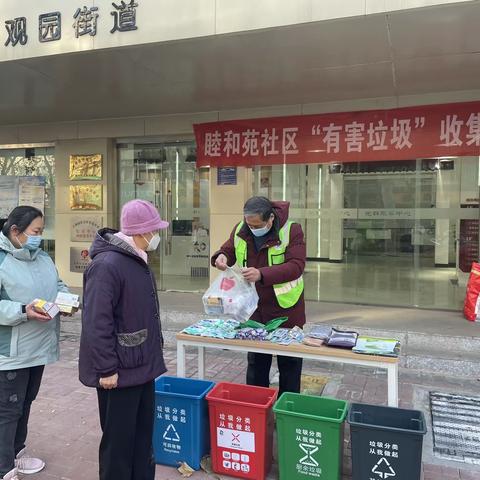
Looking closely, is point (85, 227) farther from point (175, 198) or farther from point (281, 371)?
point (281, 371)

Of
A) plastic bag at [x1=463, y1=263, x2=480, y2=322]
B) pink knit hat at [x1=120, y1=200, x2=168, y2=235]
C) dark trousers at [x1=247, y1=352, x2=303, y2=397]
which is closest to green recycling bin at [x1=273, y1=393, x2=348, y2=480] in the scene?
dark trousers at [x1=247, y1=352, x2=303, y2=397]

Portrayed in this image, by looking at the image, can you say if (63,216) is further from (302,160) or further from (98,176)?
(302,160)

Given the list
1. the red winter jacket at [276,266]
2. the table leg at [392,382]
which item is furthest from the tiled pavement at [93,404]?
the red winter jacket at [276,266]

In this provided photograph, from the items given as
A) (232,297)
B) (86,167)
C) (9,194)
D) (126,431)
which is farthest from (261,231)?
(9,194)

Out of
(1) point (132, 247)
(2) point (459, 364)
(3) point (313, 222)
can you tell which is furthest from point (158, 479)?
(3) point (313, 222)

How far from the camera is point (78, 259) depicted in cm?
863

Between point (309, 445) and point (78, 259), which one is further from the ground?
point (78, 259)

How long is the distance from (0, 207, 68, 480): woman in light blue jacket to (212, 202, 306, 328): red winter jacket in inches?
51.1

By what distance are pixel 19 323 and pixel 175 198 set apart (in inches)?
233

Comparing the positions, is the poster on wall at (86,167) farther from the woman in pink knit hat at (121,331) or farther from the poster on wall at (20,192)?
the woman in pink knit hat at (121,331)

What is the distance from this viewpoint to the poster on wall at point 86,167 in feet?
27.9

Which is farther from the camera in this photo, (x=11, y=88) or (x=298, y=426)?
(x=11, y=88)

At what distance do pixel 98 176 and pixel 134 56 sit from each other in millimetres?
3781

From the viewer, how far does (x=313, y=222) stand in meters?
7.90
